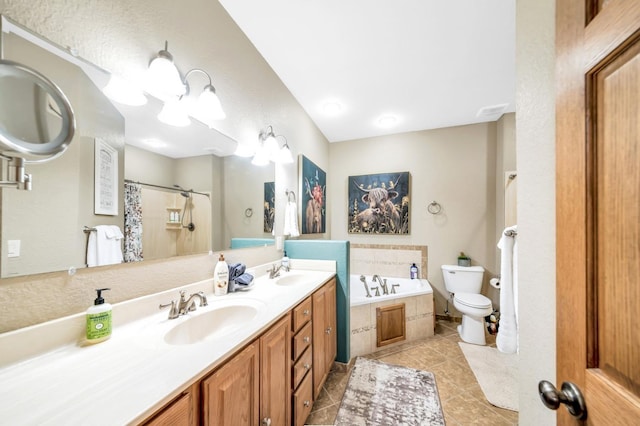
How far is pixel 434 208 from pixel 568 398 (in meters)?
2.82

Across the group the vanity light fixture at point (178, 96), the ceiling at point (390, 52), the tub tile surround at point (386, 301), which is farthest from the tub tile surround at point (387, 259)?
the vanity light fixture at point (178, 96)

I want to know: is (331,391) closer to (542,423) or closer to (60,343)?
(542,423)

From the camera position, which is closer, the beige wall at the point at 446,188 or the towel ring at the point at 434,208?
the beige wall at the point at 446,188

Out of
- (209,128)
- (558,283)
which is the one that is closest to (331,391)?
(558,283)

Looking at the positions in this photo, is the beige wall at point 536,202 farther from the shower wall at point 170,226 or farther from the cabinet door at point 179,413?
the shower wall at point 170,226

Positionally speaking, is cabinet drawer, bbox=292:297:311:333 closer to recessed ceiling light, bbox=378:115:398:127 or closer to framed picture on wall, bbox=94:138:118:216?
framed picture on wall, bbox=94:138:118:216

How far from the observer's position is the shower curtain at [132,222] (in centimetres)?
91

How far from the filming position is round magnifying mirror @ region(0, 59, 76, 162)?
59 centimetres

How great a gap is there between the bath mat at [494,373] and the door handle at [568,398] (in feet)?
4.83

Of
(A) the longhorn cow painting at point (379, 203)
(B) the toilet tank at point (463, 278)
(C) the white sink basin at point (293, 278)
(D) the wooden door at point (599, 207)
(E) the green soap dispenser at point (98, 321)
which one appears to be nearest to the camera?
(D) the wooden door at point (599, 207)

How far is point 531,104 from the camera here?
0.68 meters

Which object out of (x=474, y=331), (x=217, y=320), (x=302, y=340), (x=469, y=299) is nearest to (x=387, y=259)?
(x=469, y=299)

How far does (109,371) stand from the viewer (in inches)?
23.2

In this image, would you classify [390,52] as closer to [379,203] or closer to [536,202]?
[536,202]
